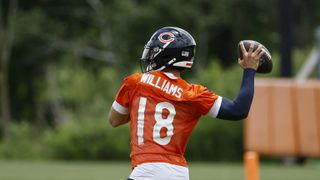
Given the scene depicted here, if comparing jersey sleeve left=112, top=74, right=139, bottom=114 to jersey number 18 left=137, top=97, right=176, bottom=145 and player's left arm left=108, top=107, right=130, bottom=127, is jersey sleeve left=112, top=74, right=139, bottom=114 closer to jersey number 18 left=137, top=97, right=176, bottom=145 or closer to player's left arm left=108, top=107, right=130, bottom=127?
player's left arm left=108, top=107, right=130, bottom=127

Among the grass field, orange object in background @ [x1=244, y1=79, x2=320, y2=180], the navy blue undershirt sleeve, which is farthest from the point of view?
orange object in background @ [x1=244, y1=79, x2=320, y2=180]

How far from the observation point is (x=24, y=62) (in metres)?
36.8

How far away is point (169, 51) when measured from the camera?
19.2 feet

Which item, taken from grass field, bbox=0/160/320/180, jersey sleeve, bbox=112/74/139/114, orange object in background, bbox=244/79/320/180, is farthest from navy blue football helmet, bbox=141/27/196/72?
orange object in background, bbox=244/79/320/180

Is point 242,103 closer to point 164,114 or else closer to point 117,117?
point 164,114

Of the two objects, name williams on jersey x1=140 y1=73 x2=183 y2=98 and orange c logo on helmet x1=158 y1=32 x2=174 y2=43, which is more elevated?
orange c logo on helmet x1=158 y1=32 x2=174 y2=43

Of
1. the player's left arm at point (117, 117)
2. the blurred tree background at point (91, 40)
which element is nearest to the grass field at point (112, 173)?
the player's left arm at point (117, 117)

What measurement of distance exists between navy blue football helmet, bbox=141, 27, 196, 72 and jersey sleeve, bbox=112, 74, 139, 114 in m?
0.15

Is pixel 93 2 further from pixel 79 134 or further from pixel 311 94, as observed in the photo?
pixel 311 94

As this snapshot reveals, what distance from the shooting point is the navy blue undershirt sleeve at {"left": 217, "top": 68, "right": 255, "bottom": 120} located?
5.72 metres

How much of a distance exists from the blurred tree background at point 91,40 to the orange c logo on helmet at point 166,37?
25.8m

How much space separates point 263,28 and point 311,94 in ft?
66.0

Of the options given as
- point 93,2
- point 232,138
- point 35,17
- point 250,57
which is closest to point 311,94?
point 232,138

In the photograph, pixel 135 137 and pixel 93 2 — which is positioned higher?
pixel 93 2
